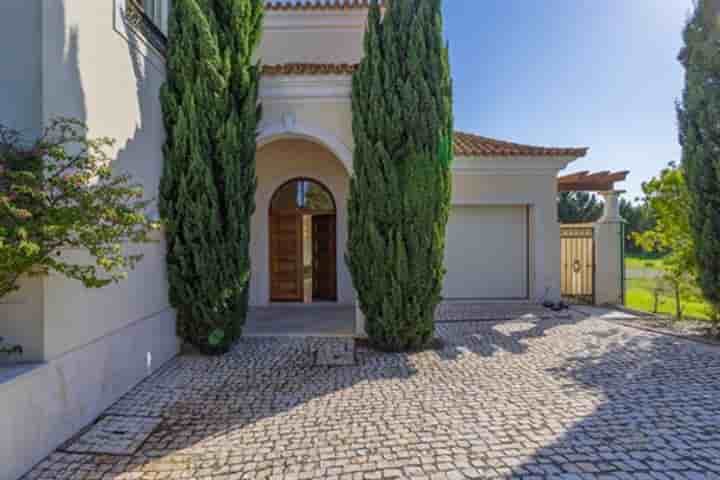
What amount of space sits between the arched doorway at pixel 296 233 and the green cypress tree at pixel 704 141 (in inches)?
335

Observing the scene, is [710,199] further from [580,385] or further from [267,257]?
[267,257]

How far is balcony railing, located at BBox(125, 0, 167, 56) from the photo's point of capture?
5328 mm

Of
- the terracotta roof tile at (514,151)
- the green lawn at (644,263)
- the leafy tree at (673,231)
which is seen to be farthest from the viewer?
the terracotta roof tile at (514,151)

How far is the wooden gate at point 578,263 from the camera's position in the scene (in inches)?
435

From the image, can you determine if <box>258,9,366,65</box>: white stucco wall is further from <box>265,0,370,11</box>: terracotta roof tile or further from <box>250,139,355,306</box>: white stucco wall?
<box>250,139,355,306</box>: white stucco wall

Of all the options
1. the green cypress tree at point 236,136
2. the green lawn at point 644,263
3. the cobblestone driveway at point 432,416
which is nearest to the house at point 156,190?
the cobblestone driveway at point 432,416

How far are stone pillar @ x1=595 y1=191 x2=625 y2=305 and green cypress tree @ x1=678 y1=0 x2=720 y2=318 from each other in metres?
3.16

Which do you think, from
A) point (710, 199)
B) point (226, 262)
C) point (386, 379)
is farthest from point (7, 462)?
point (710, 199)

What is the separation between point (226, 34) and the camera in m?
6.32

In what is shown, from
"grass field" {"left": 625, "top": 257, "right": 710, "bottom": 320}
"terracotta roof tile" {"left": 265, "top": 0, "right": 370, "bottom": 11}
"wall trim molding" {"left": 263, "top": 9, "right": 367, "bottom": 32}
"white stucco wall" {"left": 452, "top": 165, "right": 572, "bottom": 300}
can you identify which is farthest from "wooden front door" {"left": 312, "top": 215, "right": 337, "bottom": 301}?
"grass field" {"left": 625, "top": 257, "right": 710, "bottom": 320}

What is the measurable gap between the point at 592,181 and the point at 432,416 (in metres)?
10.8

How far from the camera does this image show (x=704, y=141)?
7.21 meters

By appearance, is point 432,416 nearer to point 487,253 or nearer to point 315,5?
point 487,253

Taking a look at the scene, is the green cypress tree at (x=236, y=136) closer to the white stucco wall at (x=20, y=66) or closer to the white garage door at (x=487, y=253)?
the white stucco wall at (x=20, y=66)
